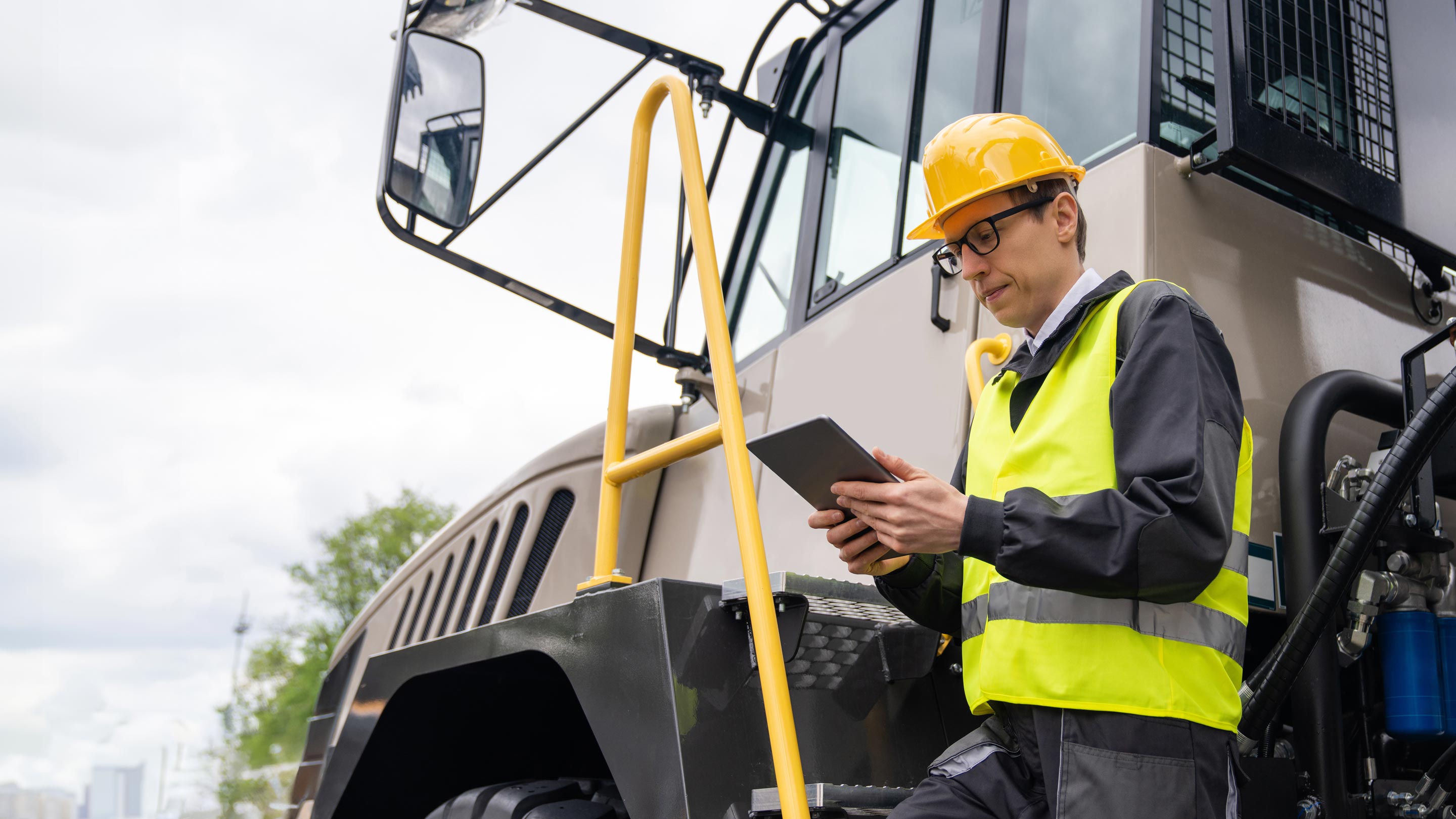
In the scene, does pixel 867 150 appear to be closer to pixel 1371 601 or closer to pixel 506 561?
pixel 1371 601

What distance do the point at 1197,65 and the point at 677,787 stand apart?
1.70 metres

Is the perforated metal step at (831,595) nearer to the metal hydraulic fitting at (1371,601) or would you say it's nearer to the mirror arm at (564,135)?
the metal hydraulic fitting at (1371,601)

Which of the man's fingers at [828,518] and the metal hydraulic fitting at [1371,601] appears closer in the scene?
the man's fingers at [828,518]

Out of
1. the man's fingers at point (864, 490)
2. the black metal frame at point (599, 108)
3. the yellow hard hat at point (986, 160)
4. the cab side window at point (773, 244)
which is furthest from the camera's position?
the cab side window at point (773, 244)

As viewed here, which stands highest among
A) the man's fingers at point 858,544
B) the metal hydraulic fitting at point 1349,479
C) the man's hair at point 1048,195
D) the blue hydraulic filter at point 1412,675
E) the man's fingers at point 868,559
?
the man's hair at point 1048,195

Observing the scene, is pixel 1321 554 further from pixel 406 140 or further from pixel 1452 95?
pixel 406 140

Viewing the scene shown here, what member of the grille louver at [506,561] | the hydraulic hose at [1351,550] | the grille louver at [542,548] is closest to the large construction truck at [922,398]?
the hydraulic hose at [1351,550]

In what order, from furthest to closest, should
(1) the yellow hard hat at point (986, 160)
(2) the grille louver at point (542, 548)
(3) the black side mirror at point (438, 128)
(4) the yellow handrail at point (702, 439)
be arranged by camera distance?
(2) the grille louver at point (542, 548) < (3) the black side mirror at point (438, 128) < (1) the yellow hard hat at point (986, 160) < (4) the yellow handrail at point (702, 439)

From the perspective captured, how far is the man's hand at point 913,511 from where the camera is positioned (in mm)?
1432

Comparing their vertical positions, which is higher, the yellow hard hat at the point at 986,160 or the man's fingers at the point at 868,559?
the yellow hard hat at the point at 986,160

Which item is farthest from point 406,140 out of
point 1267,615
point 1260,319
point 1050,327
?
point 1267,615

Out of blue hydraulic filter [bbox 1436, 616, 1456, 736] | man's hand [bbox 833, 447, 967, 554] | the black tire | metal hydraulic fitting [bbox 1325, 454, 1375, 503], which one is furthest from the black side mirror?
blue hydraulic filter [bbox 1436, 616, 1456, 736]

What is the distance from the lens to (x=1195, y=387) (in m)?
1.42

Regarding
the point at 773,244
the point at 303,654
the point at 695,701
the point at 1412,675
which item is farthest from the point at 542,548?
the point at 303,654
